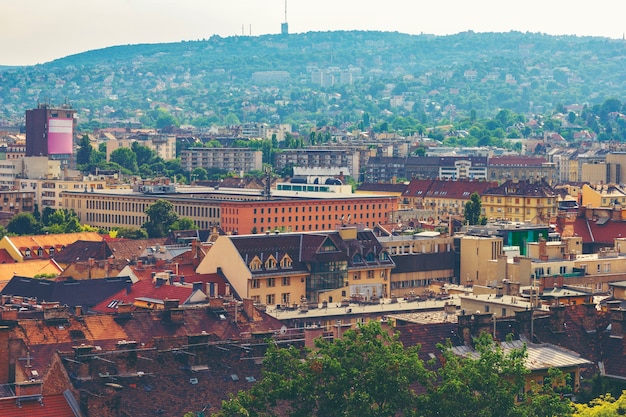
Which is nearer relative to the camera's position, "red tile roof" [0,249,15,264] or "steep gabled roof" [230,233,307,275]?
"steep gabled roof" [230,233,307,275]

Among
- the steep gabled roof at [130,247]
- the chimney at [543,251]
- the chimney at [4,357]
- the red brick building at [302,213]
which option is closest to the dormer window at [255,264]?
the chimney at [543,251]

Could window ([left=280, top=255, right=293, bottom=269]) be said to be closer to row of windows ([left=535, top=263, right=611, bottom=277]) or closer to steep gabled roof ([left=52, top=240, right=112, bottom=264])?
row of windows ([left=535, top=263, right=611, bottom=277])

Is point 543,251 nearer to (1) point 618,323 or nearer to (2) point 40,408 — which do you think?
(1) point 618,323

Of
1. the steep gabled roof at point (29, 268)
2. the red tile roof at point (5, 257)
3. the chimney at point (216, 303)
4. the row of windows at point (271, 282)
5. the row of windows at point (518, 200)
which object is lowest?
the red tile roof at point (5, 257)

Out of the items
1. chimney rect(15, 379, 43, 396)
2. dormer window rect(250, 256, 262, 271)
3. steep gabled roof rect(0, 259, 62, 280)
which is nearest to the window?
dormer window rect(250, 256, 262, 271)

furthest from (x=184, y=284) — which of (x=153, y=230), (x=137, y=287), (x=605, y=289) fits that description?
(x=153, y=230)

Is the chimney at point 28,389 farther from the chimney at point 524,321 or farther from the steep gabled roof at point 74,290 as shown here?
the steep gabled roof at point 74,290
